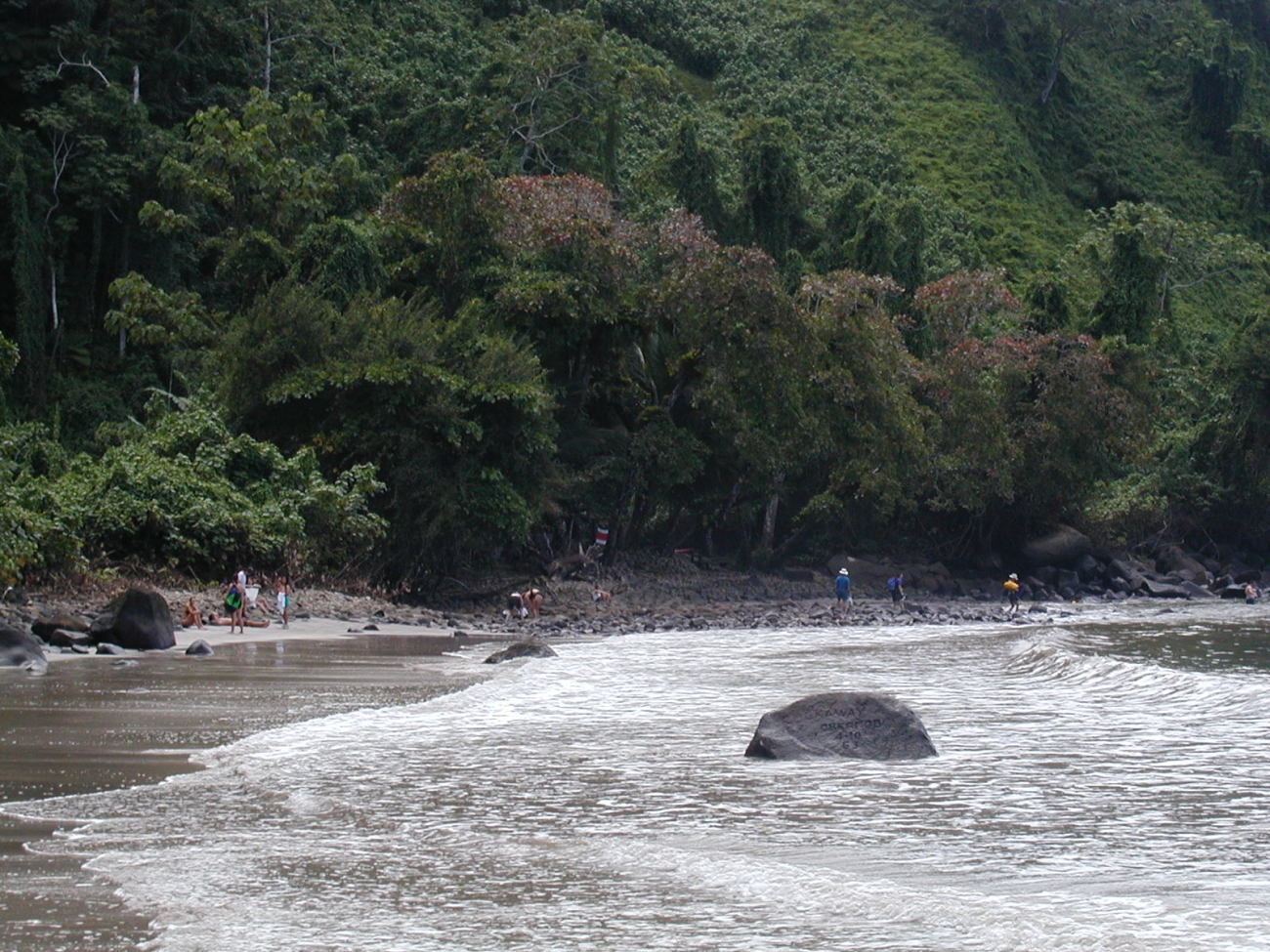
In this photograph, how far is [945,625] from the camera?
2841 cm

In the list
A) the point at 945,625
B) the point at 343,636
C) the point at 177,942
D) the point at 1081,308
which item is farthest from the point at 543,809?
the point at 1081,308

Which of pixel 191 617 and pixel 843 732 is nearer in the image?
pixel 843 732

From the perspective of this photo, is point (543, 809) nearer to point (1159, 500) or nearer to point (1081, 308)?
point (1159, 500)

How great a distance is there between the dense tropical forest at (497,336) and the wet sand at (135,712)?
11.4 feet

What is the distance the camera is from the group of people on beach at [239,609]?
62.4 ft

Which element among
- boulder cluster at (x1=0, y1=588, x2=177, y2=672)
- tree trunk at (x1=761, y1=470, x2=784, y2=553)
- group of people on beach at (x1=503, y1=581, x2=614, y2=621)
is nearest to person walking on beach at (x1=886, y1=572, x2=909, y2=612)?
tree trunk at (x1=761, y1=470, x2=784, y2=553)

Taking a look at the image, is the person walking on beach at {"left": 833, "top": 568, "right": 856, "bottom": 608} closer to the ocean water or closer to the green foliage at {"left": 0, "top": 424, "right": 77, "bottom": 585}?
the green foliage at {"left": 0, "top": 424, "right": 77, "bottom": 585}

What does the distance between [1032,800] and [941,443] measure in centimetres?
2912

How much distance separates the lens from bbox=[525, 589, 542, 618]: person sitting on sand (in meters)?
26.7

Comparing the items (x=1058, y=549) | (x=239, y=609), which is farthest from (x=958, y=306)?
(x=239, y=609)

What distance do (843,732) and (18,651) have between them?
8394 millimetres

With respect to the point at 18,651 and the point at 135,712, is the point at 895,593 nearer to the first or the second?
the point at 18,651

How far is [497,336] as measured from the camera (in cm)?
2730

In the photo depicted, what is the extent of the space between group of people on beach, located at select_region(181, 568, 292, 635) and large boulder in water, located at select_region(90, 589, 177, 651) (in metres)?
3.04
